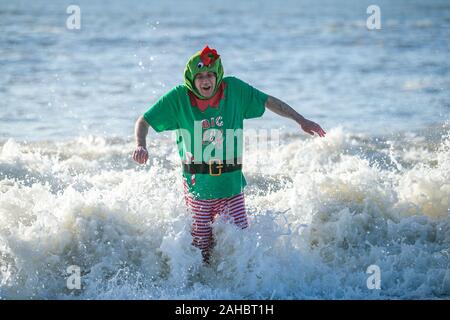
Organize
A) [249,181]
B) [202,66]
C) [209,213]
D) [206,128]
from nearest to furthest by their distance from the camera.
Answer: [202,66] → [206,128] → [209,213] → [249,181]

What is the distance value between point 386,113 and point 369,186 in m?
5.31

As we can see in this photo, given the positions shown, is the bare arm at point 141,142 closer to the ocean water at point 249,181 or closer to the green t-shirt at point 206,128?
the green t-shirt at point 206,128

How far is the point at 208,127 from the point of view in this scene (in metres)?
5.43

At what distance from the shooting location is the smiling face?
533cm

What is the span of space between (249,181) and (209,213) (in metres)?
2.67

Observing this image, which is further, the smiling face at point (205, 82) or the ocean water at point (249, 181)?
the ocean water at point (249, 181)

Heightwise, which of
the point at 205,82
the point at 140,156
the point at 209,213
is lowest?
the point at 209,213

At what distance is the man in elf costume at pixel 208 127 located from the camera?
5.39 metres

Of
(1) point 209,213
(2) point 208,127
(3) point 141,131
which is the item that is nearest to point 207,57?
(2) point 208,127

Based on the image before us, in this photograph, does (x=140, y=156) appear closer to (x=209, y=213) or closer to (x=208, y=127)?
(x=208, y=127)

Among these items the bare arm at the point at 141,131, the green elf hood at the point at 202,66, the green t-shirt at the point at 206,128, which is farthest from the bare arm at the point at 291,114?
the bare arm at the point at 141,131

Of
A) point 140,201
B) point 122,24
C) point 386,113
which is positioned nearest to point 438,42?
point 386,113

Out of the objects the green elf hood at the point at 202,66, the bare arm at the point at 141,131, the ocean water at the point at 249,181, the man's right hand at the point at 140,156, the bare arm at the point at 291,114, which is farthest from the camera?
the ocean water at the point at 249,181

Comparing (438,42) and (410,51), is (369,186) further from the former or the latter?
(438,42)
